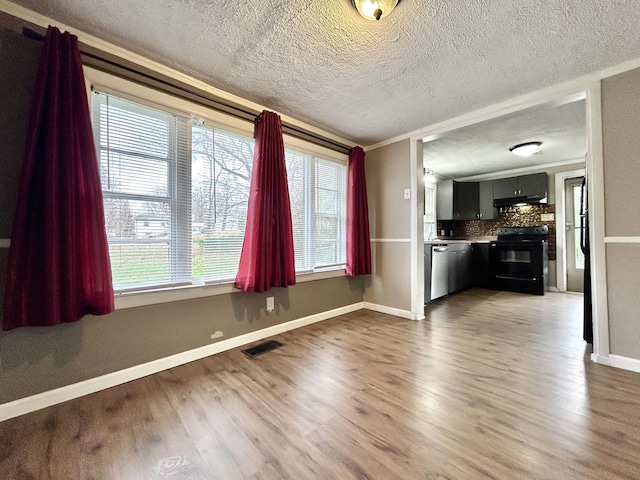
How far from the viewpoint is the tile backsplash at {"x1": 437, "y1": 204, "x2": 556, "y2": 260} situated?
16.2 feet

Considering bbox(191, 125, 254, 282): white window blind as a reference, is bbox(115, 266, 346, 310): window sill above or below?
below

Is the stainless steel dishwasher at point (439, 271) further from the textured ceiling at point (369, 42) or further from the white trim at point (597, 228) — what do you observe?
the textured ceiling at point (369, 42)

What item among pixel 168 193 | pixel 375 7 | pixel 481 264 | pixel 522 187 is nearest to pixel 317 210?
pixel 168 193

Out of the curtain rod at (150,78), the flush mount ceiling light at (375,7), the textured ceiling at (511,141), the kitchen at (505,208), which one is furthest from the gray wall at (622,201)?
the curtain rod at (150,78)

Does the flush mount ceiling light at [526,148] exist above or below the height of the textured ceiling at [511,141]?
below

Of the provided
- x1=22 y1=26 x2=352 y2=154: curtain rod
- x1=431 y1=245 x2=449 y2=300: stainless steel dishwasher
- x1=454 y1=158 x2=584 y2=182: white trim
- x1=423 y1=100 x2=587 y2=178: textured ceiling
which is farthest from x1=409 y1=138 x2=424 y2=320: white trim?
x1=454 y1=158 x2=584 y2=182: white trim

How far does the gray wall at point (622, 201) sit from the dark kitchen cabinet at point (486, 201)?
349 cm

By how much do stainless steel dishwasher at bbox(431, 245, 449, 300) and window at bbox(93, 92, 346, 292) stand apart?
2.90m

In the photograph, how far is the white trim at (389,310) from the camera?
3.32m

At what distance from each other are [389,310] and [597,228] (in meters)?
2.19

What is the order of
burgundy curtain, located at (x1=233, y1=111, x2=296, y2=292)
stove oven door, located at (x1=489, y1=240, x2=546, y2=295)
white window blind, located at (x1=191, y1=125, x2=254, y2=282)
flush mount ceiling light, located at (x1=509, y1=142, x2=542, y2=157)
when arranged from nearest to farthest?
white window blind, located at (x1=191, y1=125, x2=254, y2=282)
burgundy curtain, located at (x1=233, y1=111, x2=296, y2=292)
flush mount ceiling light, located at (x1=509, y1=142, x2=542, y2=157)
stove oven door, located at (x1=489, y1=240, x2=546, y2=295)

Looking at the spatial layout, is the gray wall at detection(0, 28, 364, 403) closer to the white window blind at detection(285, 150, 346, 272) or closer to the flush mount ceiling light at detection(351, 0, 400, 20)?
the white window blind at detection(285, 150, 346, 272)

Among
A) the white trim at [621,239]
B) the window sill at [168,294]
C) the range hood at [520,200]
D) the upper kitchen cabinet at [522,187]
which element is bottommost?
the window sill at [168,294]

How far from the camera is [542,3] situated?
1454mm
